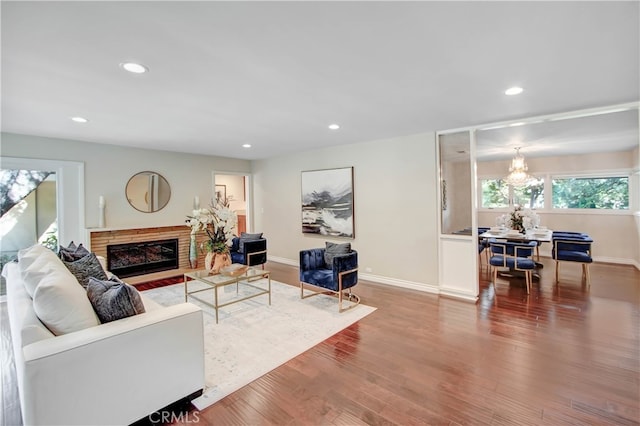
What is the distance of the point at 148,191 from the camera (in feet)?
18.3

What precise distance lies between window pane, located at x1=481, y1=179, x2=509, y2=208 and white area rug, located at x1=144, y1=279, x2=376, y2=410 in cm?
600

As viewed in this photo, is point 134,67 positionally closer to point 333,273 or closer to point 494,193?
point 333,273

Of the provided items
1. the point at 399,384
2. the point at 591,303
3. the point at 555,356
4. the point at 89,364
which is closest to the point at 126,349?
the point at 89,364

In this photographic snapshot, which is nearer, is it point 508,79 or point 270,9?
point 270,9

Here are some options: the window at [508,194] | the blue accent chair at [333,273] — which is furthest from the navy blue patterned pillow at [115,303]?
the window at [508,194]

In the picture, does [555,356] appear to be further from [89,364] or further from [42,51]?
[42,51]

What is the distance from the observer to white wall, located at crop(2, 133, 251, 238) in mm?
4465

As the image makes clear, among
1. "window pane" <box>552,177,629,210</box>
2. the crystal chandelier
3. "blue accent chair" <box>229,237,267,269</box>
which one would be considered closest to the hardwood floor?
"blue accent chair" <box>229,237,267,269</box>

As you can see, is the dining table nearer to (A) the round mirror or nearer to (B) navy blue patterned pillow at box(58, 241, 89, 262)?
(B) navy blue patterned pillow at box(58, 241, 89, 262)

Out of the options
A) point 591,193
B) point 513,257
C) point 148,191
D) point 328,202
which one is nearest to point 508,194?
point 591,193

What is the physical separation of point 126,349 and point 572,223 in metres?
8.77

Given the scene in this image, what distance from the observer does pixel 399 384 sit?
2.28 m

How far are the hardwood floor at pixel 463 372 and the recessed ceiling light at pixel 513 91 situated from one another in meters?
2.47

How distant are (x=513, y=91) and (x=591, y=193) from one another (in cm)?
590
